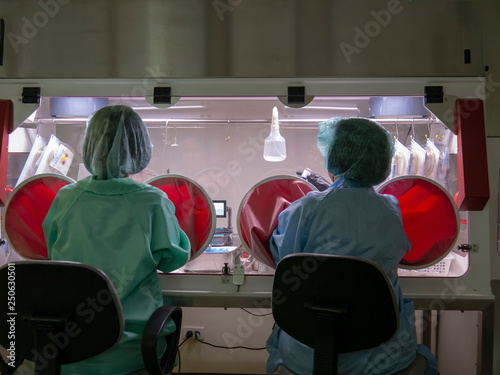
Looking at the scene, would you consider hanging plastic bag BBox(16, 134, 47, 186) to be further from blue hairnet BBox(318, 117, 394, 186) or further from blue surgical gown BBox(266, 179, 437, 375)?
blue hairnet BBox(318, 117, 394, 186)

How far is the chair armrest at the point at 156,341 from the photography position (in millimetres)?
1151

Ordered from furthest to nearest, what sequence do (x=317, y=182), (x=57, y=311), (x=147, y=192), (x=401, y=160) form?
(x=401, y=160)
(x=317, y=182)
(x=147, y=192)
(x=57, y=311)

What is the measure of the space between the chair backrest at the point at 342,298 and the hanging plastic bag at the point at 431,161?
1.12 metres

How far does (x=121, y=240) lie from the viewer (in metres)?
1.31

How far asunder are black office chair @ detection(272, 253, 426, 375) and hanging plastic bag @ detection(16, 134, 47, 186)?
151cm

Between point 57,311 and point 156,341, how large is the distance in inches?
11.0

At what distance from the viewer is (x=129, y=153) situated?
144 cm

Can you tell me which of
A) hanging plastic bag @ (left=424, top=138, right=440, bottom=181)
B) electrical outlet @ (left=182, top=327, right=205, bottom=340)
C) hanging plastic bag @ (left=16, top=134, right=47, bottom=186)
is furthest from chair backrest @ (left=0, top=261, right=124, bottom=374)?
hanging plastic bag @ (left=424, top=138, right=440, bottom=181)

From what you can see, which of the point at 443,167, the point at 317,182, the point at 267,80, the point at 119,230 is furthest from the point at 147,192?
the point at 443,167

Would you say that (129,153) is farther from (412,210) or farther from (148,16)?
(412,210)

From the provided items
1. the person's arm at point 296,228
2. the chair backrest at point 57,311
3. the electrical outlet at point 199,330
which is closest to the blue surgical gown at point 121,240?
the chair backrest at point 57,311

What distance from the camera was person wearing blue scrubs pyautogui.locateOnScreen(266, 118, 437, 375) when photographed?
1241 millimetres

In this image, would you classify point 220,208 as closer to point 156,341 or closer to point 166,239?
point 166,239

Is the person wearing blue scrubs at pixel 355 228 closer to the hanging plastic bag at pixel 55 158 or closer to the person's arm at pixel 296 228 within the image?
the person's arm at pixel 296 228
